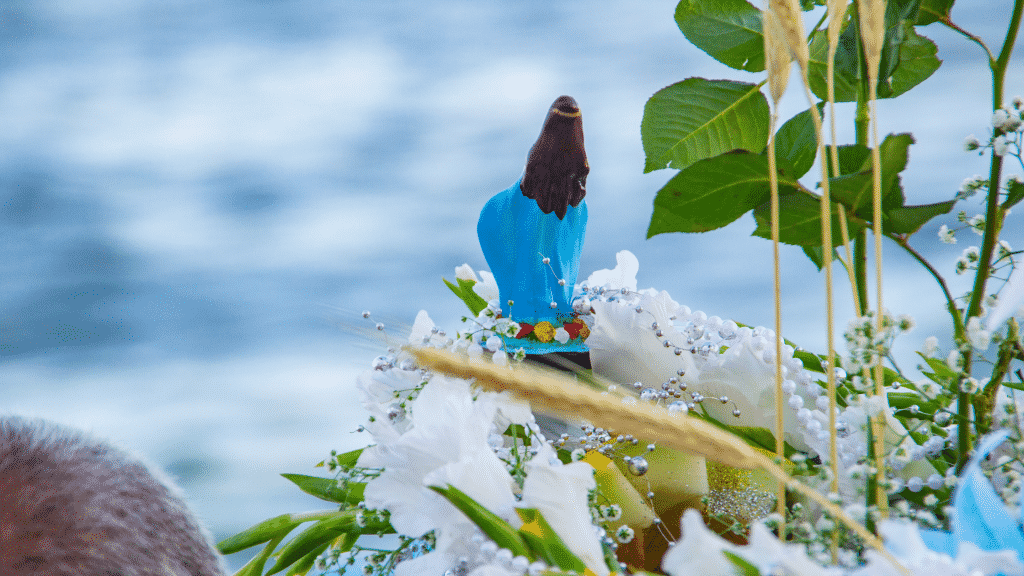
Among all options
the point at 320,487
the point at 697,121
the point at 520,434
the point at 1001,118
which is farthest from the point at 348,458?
the point at 1001,118

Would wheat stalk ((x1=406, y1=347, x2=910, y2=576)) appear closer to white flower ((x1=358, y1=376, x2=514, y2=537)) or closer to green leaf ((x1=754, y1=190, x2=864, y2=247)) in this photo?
white flower ((x1=358, y1=376, x2=514, y2=537))

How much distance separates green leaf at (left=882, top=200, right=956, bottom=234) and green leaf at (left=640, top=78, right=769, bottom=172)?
156mm

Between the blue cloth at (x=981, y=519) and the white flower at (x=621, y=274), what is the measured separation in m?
0.40

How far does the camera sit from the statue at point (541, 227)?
0.61 m

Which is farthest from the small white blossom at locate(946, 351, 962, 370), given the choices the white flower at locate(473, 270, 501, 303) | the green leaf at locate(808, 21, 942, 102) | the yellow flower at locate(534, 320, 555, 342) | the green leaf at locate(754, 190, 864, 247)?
the white flower at locate(473, 270, 501, 303)

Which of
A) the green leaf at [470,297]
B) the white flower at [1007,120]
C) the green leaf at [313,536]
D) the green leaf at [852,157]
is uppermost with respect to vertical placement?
the white flower at [1007,120]

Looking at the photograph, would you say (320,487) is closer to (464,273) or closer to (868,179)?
(464,273)

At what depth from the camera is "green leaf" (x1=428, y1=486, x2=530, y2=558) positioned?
0.28 m

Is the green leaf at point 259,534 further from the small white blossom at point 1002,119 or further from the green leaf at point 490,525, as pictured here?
the small white blossom at point 1002,119

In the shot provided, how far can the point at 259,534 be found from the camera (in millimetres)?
515

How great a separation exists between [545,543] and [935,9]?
377 millimetres

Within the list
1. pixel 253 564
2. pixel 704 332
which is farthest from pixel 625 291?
pixel 253 564

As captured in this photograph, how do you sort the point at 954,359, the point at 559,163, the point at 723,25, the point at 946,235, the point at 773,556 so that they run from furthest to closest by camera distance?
the point at 559,163, the point at 723,25, the point at 946,235, the point at 954,359, the point at 773,556

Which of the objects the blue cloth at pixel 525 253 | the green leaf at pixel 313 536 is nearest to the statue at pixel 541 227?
the blue cloth at pixel 525 253
